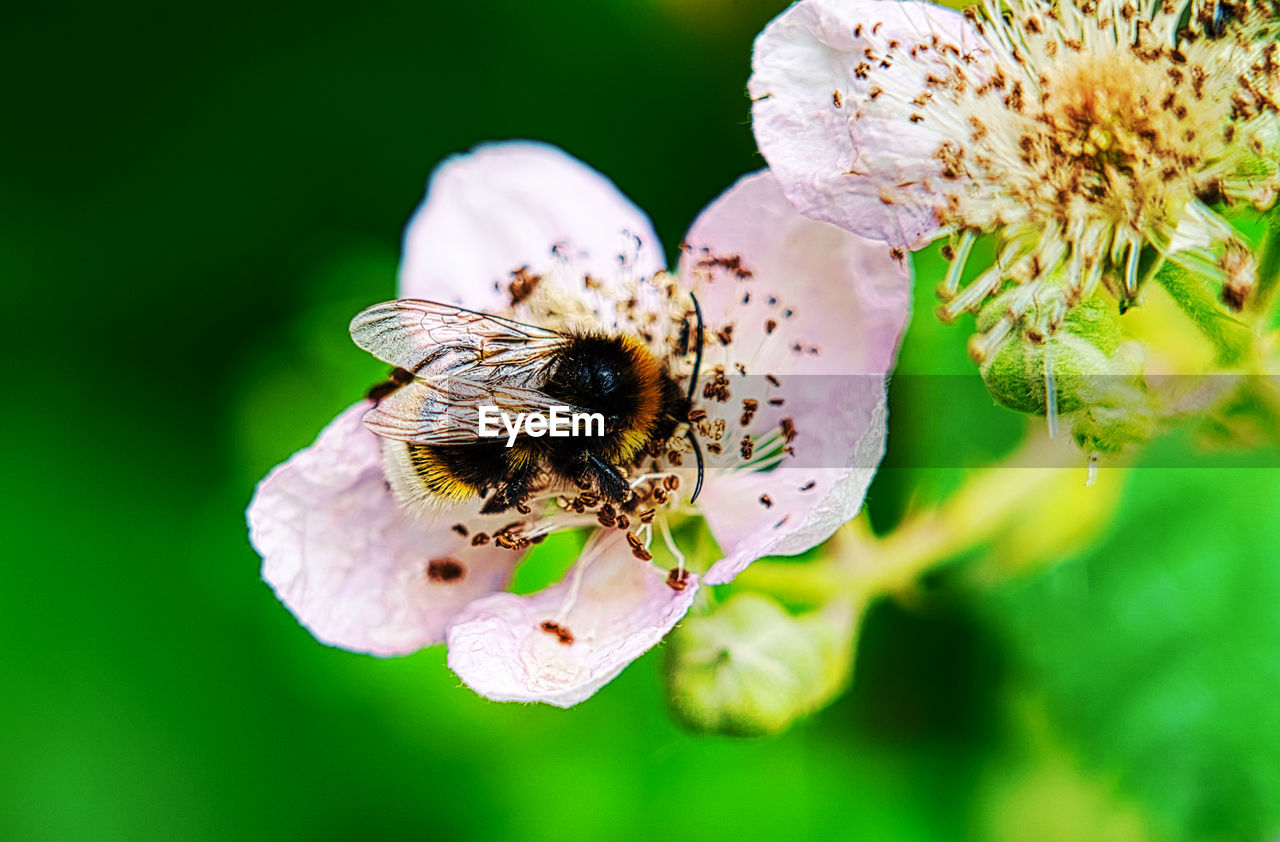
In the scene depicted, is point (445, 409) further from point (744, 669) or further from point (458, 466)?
point (744, 669)

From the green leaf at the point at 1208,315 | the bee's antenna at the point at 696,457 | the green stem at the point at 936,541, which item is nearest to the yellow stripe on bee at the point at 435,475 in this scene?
the bee's antenna at the point at 696,457

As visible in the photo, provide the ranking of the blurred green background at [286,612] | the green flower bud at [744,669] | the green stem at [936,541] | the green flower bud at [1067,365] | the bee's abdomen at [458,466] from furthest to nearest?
the blurred green background at [286,612] → the green stem at [936,541] → the green flower bud at [744,669] → the bee's abdomen at [458,466] → the green flower bud at [1067,365]

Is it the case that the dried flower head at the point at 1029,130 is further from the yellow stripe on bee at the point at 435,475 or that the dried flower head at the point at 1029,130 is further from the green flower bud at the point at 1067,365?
the yellow stripe on bee at the point at 435,475

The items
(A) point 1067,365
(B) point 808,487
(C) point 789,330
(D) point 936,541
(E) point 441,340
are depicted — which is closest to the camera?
(A) point 1067,365

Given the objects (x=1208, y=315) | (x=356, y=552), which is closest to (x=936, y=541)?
(x=1208, y=315)

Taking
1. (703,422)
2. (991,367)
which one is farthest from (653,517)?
(991,367)

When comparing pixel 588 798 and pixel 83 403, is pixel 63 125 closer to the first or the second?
pixel 83 403
